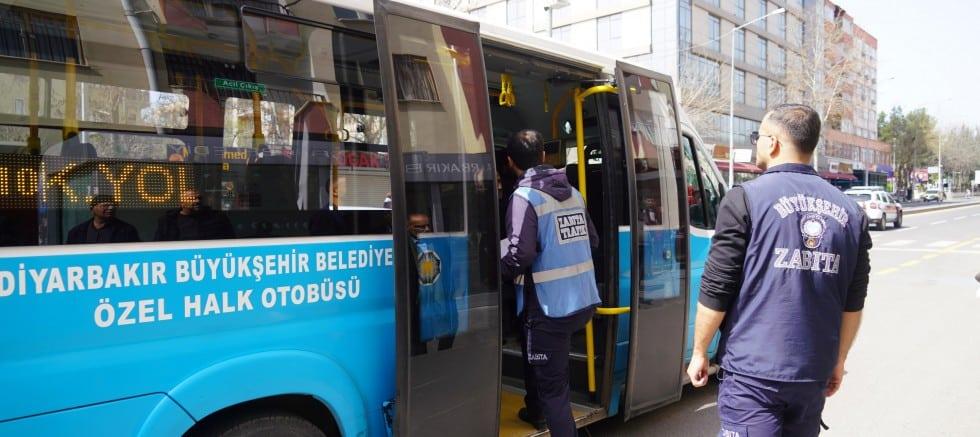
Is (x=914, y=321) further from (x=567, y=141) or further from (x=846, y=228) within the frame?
(x=846, y=228)

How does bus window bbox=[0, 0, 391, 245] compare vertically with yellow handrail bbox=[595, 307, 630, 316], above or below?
above

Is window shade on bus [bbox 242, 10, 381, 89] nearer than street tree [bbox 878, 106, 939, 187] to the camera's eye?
Yes

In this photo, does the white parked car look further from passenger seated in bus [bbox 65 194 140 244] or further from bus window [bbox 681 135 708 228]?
passenger seated in bus [bbox 65 194 140 244]

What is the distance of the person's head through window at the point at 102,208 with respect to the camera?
2.22 meters

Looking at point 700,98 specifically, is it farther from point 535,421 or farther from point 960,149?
point 960,149

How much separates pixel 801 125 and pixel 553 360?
1.76 meters

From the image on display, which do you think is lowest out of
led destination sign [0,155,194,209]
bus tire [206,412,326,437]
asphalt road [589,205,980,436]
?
asphalt road [589,205,980,436]

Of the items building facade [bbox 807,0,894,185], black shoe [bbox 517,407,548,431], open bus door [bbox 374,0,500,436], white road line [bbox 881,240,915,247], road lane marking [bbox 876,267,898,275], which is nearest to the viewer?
open bus door [bbox 374,0,500,436]

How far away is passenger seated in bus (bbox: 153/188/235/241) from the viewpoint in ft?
7.69

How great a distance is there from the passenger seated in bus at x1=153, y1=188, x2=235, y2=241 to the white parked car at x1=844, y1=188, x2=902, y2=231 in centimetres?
2743

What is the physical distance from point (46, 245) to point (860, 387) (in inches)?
243

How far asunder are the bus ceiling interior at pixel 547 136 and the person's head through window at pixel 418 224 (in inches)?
45.7

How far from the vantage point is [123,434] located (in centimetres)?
220

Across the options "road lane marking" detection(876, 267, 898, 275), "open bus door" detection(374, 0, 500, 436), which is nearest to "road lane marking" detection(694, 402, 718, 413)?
"open bus door" detection(374, 0, 500, 436)
